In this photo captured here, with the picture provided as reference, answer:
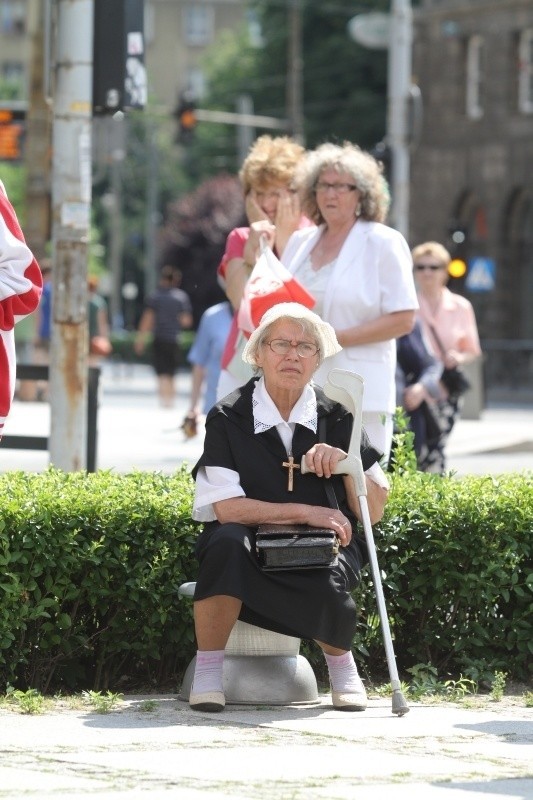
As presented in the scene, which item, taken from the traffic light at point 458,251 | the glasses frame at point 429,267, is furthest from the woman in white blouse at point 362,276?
the traffic light at point 458,251

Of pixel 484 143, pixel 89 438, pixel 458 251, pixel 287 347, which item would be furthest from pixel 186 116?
pixel 287 347

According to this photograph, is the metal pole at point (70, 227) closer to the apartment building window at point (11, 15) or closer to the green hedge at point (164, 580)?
the green hedge at point (164, 580)

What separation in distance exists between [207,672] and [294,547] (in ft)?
1.75

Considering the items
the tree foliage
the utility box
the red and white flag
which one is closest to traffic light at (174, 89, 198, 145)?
the tree foliage

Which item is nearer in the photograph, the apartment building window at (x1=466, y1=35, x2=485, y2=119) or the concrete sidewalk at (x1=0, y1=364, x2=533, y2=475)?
the concrete sidewalk at (x1=0, y1=364, x2=533, y2=475)

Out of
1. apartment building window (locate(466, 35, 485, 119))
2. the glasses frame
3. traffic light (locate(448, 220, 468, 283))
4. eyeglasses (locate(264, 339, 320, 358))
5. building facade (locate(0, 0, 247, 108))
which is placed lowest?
eyeglasses (locate(264, 339, 320, 358))

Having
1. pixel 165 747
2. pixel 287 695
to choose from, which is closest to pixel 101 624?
pixel 287 695

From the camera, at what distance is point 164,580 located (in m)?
7.35

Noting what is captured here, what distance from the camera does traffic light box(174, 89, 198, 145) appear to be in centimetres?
4000

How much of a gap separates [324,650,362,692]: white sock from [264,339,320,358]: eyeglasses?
41.9 inches

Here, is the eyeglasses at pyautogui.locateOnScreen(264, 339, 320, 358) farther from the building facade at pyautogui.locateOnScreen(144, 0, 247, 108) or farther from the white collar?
the building facade at pyautogui.locateOnScreen(144, 0, 247, 108)

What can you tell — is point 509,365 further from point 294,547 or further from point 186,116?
point 294,547

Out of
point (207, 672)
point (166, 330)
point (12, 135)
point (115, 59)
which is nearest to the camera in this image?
point (207, 672)

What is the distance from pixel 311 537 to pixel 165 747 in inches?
42.2
